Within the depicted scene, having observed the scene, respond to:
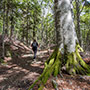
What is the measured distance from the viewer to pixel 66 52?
415 cm

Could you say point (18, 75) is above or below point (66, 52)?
below

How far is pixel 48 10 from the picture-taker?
1880cm

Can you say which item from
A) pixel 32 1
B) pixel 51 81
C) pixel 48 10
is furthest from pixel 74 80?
pixel 48 10

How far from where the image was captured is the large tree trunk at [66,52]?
12.3ft

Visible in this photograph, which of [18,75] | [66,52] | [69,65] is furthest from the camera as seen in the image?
[18,75]

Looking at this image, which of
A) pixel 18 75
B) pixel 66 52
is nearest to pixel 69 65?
pixel 66 52

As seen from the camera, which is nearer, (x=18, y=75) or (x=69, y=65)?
(x=69, y=65)

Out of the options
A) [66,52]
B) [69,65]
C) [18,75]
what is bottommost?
[18,75]

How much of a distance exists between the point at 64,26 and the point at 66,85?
276 centimetres

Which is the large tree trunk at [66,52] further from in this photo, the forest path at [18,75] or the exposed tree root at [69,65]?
the forest path at [18,75]

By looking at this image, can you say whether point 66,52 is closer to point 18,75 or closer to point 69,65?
point 69,65

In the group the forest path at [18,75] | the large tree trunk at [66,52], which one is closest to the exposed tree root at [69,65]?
the large tree trunk at [66,52]

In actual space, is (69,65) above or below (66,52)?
below

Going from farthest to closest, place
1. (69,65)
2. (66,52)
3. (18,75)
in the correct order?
(18,75)
(66,52)
(69,65)
